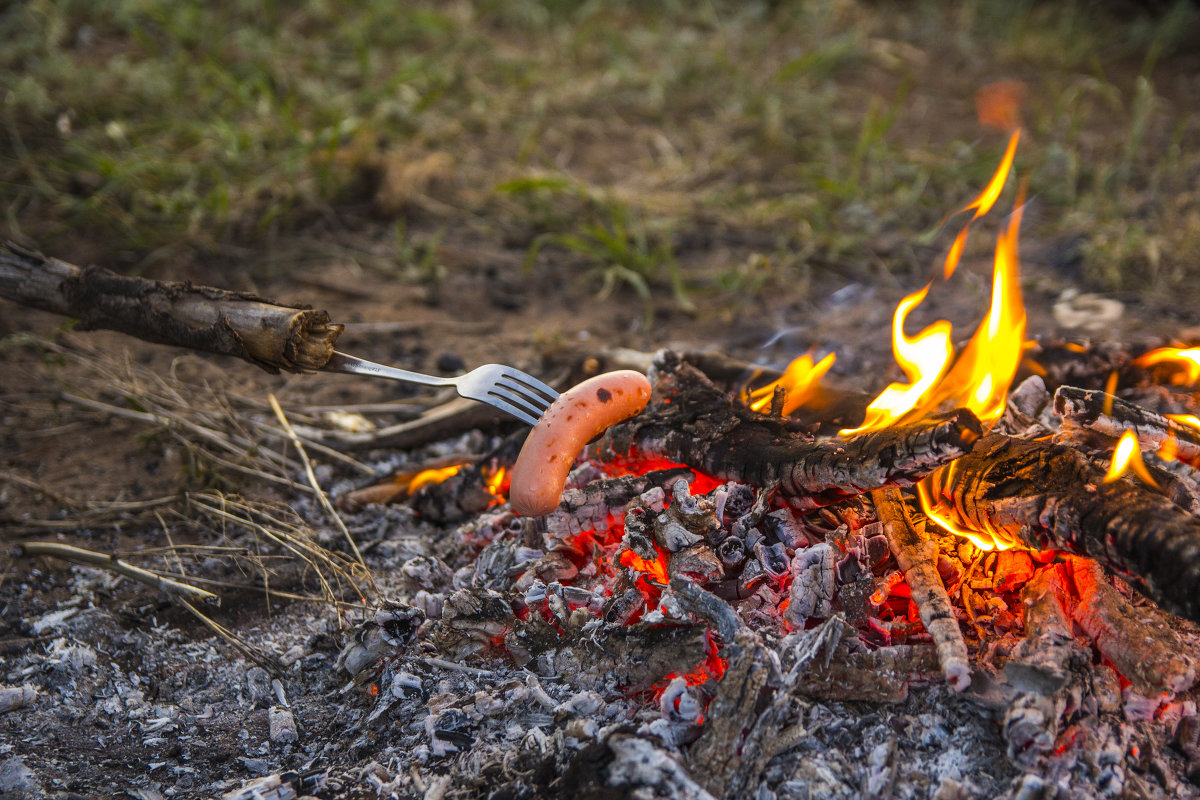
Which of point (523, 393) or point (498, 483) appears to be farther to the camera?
point (498, 483)

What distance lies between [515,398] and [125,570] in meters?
1.10

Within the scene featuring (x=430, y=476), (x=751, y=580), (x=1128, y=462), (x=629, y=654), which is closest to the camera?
(x=1128, y=462)

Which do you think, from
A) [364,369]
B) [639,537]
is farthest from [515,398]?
[639,537]

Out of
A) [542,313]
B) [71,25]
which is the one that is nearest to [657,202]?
[542,313]

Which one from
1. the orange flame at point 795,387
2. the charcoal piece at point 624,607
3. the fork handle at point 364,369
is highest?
the fork handle at point 364,369

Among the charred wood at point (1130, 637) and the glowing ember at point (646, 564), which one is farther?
the glowing ember at point (646, 564)

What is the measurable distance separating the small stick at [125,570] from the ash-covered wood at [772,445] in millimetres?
1119

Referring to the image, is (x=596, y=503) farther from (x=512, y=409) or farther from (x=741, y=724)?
(x=741, y=724)

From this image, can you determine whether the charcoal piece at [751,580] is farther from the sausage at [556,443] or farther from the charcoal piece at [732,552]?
the sausage at [556,443]

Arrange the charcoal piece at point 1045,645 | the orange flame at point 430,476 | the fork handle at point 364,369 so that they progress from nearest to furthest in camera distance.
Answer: the charcoal piece at point 1045,645
the fork handle at point 364,369
the orange flame at point 430,476

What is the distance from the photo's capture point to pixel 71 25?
225 inches

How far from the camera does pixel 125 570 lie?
6.97 feet

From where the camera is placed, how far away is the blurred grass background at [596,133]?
4.16m

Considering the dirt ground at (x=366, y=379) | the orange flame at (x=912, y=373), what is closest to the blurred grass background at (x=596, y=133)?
the dirt ground at (x=366, y=379)
